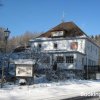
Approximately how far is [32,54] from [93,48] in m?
33.2

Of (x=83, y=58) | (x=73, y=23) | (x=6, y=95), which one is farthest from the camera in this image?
(x=73, y=23)

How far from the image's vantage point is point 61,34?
203 ft

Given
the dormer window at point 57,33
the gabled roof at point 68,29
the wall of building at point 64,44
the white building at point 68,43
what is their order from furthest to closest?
the dormer window at point 57,33 < the gabled roof at point 68,29 < the wall of building at point 64,44 < the white building at point 68,43

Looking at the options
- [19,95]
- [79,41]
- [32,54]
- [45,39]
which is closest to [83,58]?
[79,41]

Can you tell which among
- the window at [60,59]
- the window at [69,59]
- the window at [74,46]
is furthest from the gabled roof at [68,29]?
the window at [60,59]

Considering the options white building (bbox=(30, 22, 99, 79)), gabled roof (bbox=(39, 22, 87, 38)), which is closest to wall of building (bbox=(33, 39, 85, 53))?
white building (bbox=(30, 22, 99, 79))

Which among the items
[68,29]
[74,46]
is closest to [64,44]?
[74,46]

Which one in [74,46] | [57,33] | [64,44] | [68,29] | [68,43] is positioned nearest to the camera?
[74,46]

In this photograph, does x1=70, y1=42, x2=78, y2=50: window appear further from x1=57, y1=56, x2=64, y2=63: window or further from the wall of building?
x1=57, y1=56, x2=64, y2=63: window

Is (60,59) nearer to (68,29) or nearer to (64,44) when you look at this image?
(64,44)

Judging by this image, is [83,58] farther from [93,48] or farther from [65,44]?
[93,48]

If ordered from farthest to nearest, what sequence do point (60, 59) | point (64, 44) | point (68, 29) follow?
1. point (68, 29)
2. point (64, 44)
3. point (60, 59)

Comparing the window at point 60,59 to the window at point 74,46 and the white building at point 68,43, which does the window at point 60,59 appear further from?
the window at point 74,46

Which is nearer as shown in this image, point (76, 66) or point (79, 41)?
point (76, 66)
